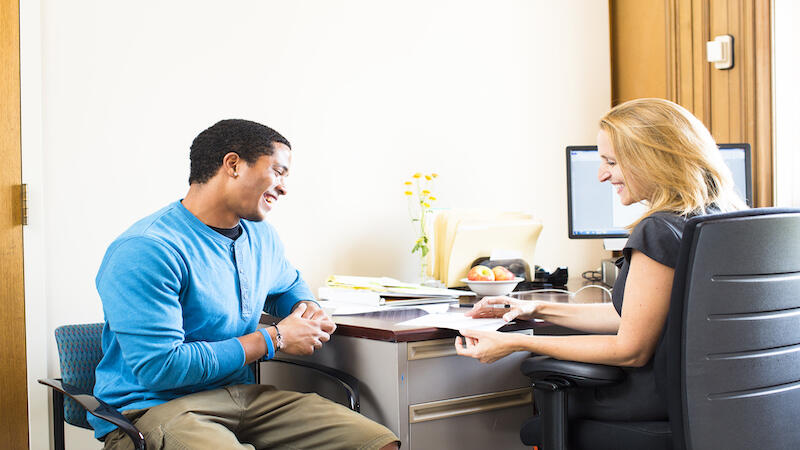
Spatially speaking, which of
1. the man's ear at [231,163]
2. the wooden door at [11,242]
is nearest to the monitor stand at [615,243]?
the man's ear at [231,163]

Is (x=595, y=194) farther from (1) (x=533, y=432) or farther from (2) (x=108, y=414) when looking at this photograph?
(2) (x=108, y=414)

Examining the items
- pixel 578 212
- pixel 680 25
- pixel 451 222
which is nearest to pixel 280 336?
pixel 451 222

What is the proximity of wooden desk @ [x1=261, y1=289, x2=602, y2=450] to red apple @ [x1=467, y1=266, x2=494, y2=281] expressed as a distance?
0.38 meters

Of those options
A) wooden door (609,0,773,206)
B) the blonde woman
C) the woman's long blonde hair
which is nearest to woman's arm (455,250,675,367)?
the blonde woman

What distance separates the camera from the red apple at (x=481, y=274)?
2.41 metres

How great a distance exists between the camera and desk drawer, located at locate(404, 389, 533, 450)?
5.91 feet

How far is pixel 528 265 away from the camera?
8.89 feet

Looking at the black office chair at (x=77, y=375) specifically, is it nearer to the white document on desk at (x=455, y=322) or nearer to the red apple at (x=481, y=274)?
the white document on desk at (x=455, y=322)

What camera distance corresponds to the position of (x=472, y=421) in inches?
74.9

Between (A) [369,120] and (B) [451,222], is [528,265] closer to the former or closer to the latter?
(B) [451,222]

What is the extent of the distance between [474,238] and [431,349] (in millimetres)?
853

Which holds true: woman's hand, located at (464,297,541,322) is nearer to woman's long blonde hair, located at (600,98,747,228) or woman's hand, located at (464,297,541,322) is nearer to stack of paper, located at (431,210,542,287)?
woman's long blonde hair, located at (600,98,747,228)

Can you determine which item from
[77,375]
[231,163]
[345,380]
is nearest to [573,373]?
[345,380]

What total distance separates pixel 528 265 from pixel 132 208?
137 centimetres
